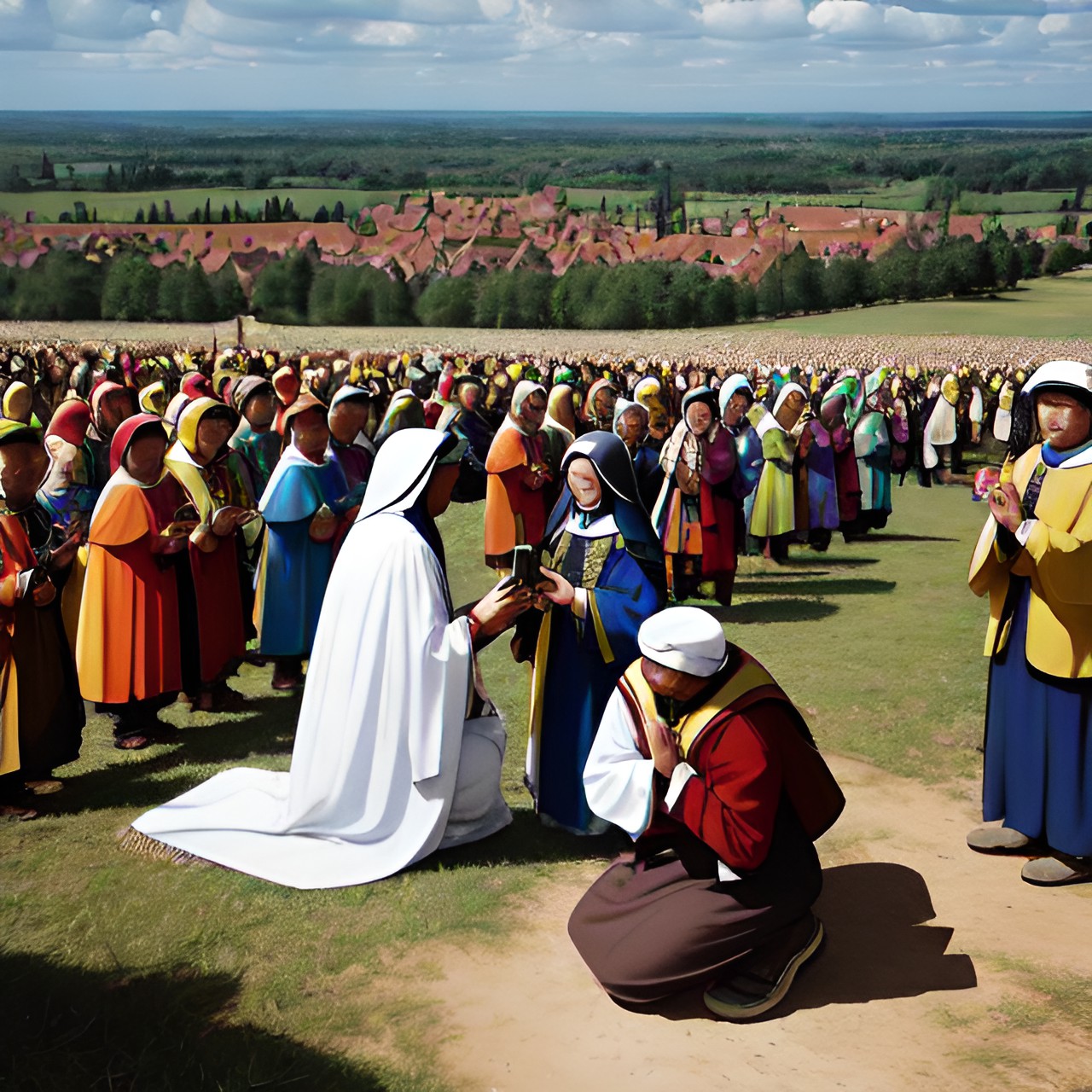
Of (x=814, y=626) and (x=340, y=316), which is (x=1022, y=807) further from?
(x=340, y=316)

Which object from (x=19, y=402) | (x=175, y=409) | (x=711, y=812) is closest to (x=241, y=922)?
(x=711, y=812)

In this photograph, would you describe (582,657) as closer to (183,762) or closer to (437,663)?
(437,663)

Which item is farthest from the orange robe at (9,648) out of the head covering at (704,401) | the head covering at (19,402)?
the head covering at (704,401)

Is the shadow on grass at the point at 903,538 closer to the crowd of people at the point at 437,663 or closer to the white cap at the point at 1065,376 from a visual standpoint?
the crowd of people at the point at 437,663

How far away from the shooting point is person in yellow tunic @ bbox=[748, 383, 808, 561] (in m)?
13.6

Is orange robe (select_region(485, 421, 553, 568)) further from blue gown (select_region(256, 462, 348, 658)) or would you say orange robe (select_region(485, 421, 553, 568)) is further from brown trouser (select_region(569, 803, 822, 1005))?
brown trouser (select_region(569, 803, 822, 1005))

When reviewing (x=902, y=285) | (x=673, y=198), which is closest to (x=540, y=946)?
(x=902, y=285)

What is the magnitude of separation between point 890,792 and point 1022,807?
1.12 meters

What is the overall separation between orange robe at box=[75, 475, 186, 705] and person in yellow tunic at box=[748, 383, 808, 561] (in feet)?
24.8

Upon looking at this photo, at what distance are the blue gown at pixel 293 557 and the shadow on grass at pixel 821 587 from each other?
5.14 m

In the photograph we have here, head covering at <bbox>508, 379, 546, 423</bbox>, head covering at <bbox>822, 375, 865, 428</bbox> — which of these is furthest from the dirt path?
head covering at <bbox>822, 375, 865, 428</bbox>

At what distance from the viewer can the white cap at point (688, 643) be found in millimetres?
4359

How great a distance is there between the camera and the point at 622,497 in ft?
19.6

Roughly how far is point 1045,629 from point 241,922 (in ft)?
12.3
